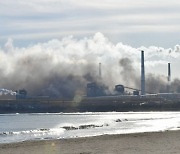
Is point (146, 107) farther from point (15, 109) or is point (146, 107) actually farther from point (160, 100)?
point (15, 109)

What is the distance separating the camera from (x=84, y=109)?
7269 inches

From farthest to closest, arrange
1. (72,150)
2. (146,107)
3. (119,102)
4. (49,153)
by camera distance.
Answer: (119,102) → (146,107) → (72,150) → (49,153)

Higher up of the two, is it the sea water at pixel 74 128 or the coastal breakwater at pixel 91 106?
the coastal breakwater at pixel 91 106

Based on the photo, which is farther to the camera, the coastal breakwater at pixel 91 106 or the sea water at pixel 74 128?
the coastal breakwater at pixel 91 106

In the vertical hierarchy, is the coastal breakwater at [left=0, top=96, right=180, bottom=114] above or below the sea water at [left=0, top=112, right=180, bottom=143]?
above

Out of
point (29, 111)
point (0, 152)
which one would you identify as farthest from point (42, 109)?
point (0, 152)

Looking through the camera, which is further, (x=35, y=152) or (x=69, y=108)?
(x=69, y=108)

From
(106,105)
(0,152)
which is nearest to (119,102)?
(106,105)

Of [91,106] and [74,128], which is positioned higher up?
[91,106]

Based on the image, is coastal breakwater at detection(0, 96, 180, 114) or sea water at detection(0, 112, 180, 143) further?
coastal breakwater at detection(0, 96, 180, 114)

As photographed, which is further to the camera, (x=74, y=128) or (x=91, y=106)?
(x=91, y=106)

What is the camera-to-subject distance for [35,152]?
100 feet

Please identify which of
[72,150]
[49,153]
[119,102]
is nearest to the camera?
[49,153]

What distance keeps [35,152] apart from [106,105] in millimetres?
161688
